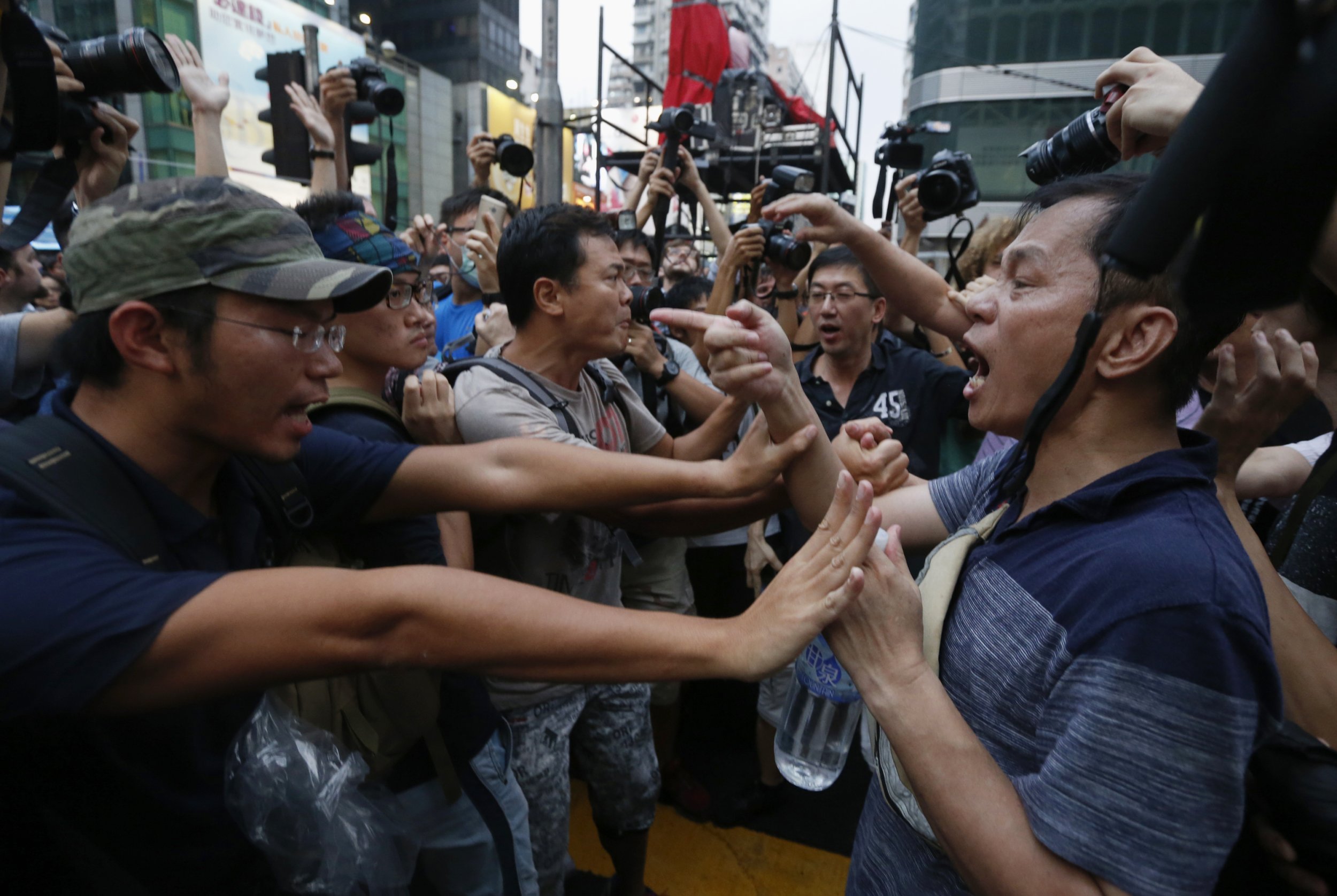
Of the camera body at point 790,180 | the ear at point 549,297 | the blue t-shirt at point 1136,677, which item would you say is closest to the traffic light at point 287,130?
the ear at point 549,297

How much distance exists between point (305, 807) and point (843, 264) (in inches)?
118

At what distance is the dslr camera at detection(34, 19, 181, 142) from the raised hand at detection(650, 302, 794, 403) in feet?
6.18

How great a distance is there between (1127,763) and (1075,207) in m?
0.93

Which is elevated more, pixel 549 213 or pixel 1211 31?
pixel 1211 31

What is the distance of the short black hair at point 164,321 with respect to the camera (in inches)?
50.4

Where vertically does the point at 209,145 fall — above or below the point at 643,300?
above

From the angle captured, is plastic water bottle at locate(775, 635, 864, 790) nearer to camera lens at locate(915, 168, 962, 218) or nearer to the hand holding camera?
the hand holding camera

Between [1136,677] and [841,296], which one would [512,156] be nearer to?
[841,296]

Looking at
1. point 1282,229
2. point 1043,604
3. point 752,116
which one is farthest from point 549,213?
point 752,116

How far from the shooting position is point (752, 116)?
10359 mm

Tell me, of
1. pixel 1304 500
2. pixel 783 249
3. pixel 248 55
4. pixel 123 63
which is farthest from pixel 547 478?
pixel 248 55

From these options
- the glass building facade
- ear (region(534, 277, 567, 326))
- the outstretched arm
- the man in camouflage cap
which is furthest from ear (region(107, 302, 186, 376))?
the glass building facade

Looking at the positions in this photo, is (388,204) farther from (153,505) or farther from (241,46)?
(241,46)

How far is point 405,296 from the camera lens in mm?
2244
